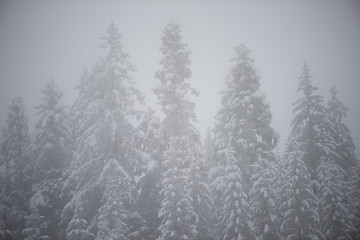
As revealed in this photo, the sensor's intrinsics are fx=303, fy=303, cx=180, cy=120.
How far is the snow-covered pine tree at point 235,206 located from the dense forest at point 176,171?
0.07 m

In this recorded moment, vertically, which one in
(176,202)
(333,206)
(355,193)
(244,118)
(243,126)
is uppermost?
(244,118)

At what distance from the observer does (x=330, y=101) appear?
31188 mm

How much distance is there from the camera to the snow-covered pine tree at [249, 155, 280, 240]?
19.5 meters

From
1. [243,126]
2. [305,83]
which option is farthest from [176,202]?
[305,83]

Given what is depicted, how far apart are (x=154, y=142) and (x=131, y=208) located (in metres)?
5.38

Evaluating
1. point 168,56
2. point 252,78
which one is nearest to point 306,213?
point 252,78

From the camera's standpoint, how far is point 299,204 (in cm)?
2095

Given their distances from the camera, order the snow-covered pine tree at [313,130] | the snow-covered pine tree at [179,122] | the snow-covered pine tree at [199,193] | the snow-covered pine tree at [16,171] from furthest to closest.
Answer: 1. the snow-covered pine tree at [16,171]
2. the snow-covered pine tree at [313,130]
3. the snow-covered pine tree at [199,193]
4. the snow-covered pine tree at [179,122]

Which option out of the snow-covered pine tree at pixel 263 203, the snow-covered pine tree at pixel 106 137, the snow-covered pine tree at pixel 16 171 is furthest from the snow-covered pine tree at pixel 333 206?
the snow-covered pine tree at pixel 16 171

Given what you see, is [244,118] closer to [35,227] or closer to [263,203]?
[263,203]

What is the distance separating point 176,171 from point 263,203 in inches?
237

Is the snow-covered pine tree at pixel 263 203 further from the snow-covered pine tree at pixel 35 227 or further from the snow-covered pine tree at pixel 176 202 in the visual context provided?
the snow-covered pine tree at pixel 35 227

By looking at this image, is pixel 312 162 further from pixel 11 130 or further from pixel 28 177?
pixel 11 130

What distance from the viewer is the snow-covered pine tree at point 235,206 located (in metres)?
19.1
